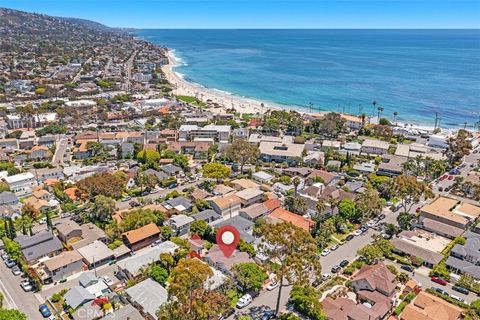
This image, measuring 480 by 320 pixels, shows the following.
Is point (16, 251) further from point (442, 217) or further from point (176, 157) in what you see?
point (442, 217)

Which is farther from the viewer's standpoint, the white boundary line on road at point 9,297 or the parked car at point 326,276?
the parked car at point 326,276

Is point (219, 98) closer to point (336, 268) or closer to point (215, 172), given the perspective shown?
point (215, 172)

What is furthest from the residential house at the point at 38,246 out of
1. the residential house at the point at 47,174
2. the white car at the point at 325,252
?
the white car at the point at 325,252

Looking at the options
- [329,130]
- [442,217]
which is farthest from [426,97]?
[442,217]

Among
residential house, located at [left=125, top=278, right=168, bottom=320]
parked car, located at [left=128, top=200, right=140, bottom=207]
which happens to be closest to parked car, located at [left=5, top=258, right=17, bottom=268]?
residential house, located at [left=125, top=278, right=168, bottom=320]

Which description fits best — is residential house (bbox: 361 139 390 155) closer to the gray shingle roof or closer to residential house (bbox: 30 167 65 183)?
residential house (bbox: 30 167 65 183)

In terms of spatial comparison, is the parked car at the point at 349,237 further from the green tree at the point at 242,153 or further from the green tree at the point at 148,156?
the green tree at the point at 148,156
